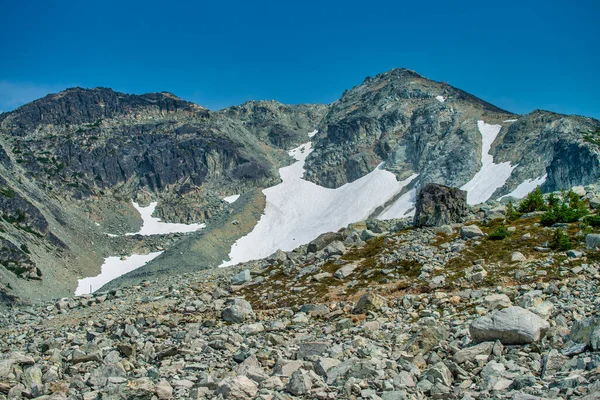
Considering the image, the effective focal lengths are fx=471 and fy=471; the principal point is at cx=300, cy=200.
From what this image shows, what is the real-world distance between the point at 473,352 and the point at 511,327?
3.58 feet

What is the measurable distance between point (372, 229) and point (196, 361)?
21.6 metres

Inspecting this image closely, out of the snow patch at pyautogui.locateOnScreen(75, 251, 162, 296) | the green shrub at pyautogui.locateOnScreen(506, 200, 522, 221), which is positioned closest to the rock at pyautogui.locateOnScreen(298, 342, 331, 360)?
the green shrub at pyautogui.locateOnScreen(506, 200, 522, 221)

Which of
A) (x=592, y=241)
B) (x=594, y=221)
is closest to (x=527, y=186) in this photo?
(x=594, y=221)

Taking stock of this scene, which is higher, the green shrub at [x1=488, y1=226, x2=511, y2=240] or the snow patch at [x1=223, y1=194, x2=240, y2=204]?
the snow patch at [x1=223, y1=194, x2=240, y2=204]

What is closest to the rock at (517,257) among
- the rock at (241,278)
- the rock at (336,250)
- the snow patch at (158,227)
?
the rock at (336,250)

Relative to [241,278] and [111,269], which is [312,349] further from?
[111,269]

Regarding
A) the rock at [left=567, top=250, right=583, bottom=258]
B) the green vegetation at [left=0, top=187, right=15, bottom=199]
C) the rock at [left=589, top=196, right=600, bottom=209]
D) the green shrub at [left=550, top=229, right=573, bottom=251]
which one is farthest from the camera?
the green vegetation at [left=0, top=187, right=15, bottom=199]

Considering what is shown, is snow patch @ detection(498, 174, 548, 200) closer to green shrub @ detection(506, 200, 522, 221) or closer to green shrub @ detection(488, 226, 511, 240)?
green shrub @ detection(506, 200, 522, 221)

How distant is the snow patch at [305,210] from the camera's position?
106 metres

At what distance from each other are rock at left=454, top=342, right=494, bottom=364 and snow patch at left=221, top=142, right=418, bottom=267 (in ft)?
280

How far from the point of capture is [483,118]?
5349 inches

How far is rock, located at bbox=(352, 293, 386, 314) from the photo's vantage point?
617 inches

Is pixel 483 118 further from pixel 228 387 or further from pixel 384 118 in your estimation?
pixel 228 387

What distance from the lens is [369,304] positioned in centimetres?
1577
